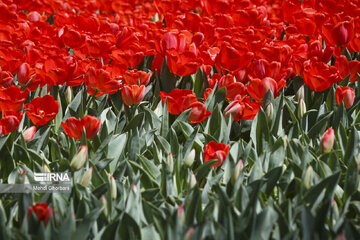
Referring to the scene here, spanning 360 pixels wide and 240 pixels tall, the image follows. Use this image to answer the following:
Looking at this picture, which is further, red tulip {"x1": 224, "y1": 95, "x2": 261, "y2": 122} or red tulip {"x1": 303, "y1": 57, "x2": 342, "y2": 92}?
red tulip {"x1": 303, "y1": 57, "x2": 342, "y2": 92}

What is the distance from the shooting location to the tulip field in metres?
1.78

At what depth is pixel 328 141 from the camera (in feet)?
7.00

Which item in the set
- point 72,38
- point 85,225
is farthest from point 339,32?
point 85,225

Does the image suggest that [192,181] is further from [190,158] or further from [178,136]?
[178,136]

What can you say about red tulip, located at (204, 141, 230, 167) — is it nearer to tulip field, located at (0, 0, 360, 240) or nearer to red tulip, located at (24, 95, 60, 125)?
tulip field, located at (0, 0, 360, 240)

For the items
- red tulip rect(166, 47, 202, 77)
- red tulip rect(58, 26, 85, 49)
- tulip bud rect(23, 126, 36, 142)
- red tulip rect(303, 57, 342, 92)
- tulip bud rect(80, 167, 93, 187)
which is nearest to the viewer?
tulip bud rect(80, 167, 93, 187)

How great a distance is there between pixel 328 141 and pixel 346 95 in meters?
0.53

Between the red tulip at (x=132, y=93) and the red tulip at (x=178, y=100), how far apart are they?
12 cm

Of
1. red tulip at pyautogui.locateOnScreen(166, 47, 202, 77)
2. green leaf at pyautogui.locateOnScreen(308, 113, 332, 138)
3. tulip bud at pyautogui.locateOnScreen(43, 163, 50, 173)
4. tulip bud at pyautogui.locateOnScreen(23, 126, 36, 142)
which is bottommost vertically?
green leaf at pyautogui.locateOnScreen(308, 113, 332, 138)

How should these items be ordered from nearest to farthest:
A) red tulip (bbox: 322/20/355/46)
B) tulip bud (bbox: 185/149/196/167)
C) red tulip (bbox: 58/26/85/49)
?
tulip bud (bbox: 185/149/196/167) < red tulip (bbox: 58/26/85/49) < red tulip (bbox: 322/20/355/46)

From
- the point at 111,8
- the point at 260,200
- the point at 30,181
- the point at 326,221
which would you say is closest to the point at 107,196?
the point at 30,181

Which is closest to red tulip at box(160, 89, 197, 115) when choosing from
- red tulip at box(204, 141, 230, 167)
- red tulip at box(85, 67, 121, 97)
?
red tulip at box(85, 67, 121, 97)

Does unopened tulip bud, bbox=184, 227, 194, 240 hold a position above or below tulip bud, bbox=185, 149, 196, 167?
above

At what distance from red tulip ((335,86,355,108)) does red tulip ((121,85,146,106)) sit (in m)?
0.91
